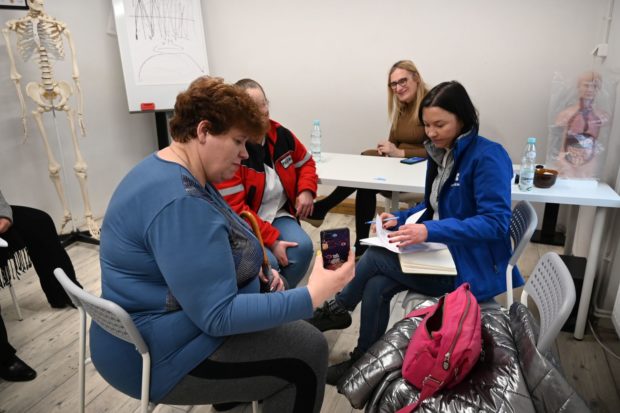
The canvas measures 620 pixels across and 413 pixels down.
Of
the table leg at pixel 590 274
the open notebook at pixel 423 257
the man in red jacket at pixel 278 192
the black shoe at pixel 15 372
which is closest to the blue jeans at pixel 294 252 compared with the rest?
the man in red jacket at pixel 278 192

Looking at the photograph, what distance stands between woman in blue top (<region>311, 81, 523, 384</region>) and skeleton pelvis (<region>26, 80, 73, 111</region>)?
2354 mm

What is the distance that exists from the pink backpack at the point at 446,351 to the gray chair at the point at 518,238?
466 mm

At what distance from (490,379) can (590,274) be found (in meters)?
1.29

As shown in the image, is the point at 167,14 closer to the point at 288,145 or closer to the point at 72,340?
the point at 288,145

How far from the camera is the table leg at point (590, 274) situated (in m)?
2.01

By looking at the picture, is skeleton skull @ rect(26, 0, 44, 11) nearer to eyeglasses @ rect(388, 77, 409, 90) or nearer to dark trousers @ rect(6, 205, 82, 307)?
dark trousers @ rect(6, 205, 82, 307)

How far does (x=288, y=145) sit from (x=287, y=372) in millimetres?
1300

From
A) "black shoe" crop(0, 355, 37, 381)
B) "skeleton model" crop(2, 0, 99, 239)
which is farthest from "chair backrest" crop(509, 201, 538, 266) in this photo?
"skeleton model" crop(2, 0, 99, 239)

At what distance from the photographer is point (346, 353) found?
204cm

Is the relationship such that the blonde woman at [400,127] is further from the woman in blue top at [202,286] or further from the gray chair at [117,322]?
the gray chair at [117,322]

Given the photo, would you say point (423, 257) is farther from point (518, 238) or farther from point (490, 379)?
point (490, 379)

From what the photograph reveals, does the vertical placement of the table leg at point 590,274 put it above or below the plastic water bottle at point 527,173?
below

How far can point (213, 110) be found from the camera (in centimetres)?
107

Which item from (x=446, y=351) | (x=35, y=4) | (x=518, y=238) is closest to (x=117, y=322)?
(x=446, y=351)
